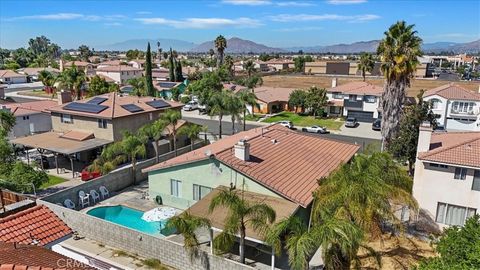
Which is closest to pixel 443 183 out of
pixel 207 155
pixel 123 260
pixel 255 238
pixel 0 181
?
pixel 255 238

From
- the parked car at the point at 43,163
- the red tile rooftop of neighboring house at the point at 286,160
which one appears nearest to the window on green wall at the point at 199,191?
the red tile rooftop of neighboring house at the point at 286,160

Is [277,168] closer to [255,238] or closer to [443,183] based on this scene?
[255,238]

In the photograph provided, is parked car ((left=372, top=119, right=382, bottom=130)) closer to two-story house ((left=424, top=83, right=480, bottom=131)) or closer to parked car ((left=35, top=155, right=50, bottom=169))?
two-story house ((left=424, top=83, right=480, bottom=131))

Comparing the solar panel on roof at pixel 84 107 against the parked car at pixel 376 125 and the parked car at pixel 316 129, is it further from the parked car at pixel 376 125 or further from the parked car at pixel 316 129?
the parked car at pixel 376 125

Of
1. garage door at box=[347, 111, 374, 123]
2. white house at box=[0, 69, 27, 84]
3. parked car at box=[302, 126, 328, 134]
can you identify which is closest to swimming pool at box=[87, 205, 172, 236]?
parked car at box=[302, 126, 328, 134]

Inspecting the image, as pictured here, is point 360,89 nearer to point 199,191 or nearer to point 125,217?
point 199,191

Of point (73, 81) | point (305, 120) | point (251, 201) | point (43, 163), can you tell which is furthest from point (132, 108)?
point (305, 120)
